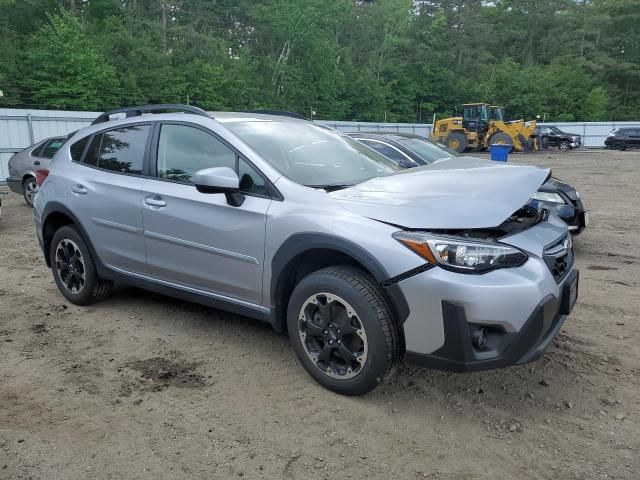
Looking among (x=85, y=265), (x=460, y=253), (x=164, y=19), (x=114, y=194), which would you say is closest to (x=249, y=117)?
(x=114, y=194)

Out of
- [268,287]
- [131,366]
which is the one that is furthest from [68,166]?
[268,287]

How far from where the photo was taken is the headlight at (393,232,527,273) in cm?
291

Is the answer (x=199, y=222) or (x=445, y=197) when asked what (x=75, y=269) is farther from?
(x=445, y=197)

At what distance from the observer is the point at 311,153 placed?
162 inches

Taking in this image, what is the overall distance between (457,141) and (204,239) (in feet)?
91.9

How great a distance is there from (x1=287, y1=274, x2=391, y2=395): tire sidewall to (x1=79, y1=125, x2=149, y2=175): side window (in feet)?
6.19

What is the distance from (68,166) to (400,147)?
19.0 ft

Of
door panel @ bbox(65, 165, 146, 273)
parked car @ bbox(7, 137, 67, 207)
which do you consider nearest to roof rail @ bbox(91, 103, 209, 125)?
door panel @ bbox(65, 165, 146, 273)

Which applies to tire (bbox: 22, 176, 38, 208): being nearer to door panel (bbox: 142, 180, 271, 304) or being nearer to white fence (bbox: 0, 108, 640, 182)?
white fence (bbox: 0, 108, 640, 182)

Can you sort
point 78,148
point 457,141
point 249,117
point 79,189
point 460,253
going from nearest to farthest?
point 460,253
point 249,117
point 79,189
point 78,148
point 457,141

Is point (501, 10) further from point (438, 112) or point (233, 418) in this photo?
point (233, 418)

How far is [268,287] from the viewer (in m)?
3.57

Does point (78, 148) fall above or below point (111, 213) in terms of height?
above

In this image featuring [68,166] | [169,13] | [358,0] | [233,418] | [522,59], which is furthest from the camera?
[522,59]
